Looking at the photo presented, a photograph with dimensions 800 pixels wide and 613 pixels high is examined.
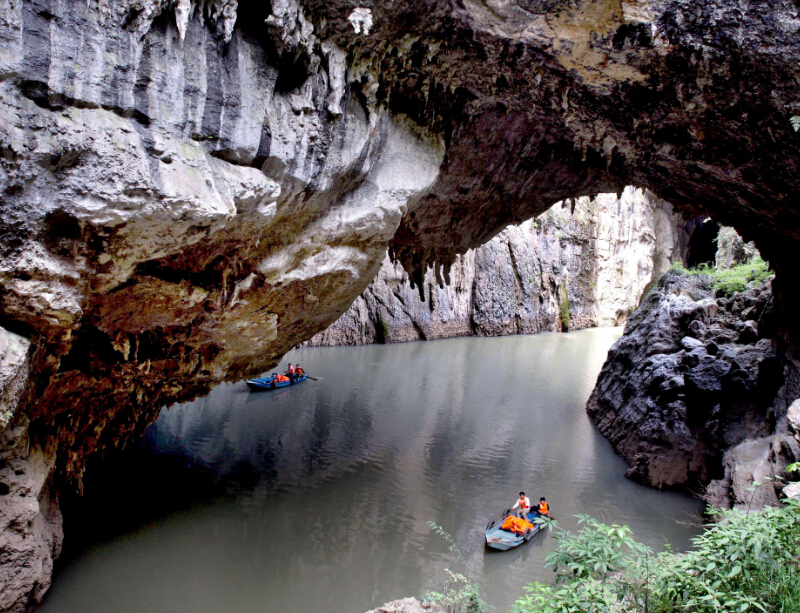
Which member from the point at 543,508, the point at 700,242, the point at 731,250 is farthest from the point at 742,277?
the point at 700,242

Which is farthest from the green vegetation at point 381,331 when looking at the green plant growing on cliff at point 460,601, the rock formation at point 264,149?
the green plant growing on cliff at point 460,601

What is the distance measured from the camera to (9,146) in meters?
3.42

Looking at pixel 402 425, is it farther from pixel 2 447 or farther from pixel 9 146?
pixel 9 146

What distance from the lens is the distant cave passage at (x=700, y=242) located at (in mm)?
33562

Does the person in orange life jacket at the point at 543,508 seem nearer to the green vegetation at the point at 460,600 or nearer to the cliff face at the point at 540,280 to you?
the green vegetation at the point at 460,600

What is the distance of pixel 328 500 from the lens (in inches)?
312

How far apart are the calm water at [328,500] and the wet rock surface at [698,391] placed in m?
0.76

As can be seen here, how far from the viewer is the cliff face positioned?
23750 millimetres

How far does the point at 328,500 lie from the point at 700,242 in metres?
35.5

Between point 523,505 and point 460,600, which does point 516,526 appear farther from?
point 460,600

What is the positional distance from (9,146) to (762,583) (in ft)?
19.5

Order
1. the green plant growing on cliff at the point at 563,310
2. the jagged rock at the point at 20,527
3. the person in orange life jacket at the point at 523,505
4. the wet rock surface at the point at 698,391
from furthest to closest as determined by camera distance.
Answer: the green plant growing on cliff at the point at 563,310, the wet rock surface at the point at 698,391, the person in orange life jacket at the point at 523,505, the jagged rock at the point at 20,527

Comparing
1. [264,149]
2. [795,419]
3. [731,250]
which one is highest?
[731,250]

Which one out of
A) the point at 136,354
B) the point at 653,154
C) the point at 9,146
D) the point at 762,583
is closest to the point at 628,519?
the point at 762,583
